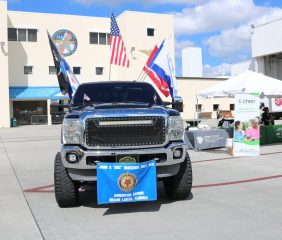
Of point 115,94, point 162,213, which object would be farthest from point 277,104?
point 162,213

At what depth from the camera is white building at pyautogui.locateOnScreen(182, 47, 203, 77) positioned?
63934mm

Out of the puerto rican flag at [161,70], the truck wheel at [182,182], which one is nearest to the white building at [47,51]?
the puerto rican flag at [161,70]

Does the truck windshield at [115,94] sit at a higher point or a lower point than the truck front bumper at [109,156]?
higher

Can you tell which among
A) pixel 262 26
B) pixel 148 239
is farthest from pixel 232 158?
pixel 262 26

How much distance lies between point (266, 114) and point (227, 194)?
40.0 ft

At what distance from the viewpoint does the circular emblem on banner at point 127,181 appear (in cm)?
A: 596

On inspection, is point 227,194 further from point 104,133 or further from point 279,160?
point 279,160

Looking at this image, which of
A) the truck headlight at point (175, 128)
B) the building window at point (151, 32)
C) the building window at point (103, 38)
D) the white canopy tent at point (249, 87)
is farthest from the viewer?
the building window at point (151, 32)

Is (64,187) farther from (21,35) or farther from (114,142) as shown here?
(21,35)

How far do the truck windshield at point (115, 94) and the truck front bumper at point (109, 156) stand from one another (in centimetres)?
153

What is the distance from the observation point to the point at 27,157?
13.5 metres

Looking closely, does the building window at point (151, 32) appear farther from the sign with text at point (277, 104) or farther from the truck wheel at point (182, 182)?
the truck wheel at point (182, 182)

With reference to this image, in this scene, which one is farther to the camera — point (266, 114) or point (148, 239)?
point (266, 114)

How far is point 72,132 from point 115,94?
1769 mm
